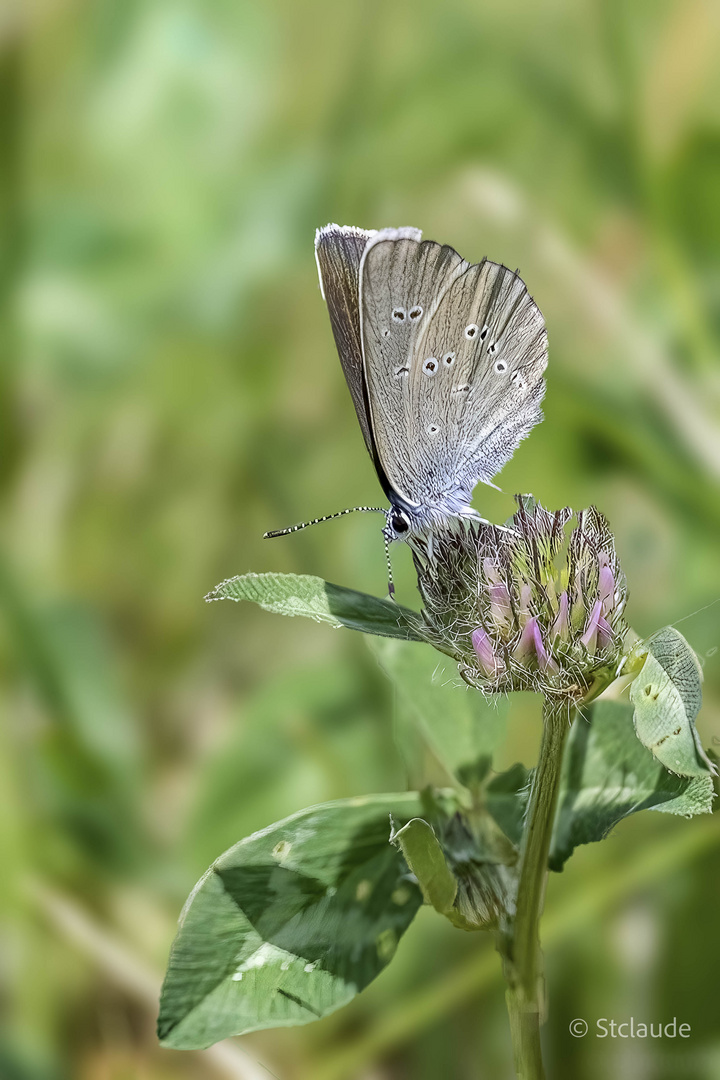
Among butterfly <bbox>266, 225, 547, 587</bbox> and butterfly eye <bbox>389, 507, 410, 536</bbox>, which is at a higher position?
butterfly <bbox>266, 225, 547, 587</bbox>

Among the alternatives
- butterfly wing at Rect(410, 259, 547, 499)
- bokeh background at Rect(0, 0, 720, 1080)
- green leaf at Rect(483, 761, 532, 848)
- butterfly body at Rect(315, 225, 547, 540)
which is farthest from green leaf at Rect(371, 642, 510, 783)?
bokeh background at Rect(0, 0, 720, 1080)

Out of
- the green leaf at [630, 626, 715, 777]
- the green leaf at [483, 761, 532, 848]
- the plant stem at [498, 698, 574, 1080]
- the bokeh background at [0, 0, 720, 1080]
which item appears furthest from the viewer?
the bokeh background at [0, 0, 720, 1080]

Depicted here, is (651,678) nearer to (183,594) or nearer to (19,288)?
(183,594)

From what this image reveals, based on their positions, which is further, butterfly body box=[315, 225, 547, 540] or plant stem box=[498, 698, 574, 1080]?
A: butterfly body box=[315, 225, 547, 540]

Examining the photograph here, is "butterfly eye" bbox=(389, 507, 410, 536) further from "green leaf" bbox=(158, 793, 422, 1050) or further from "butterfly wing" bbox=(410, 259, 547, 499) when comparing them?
"green leaf" bbox=(158, 793, 422, 1050)

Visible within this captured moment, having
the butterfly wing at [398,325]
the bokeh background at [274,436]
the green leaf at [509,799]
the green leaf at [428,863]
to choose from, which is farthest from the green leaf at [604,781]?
the bokeh background at [274,436]
